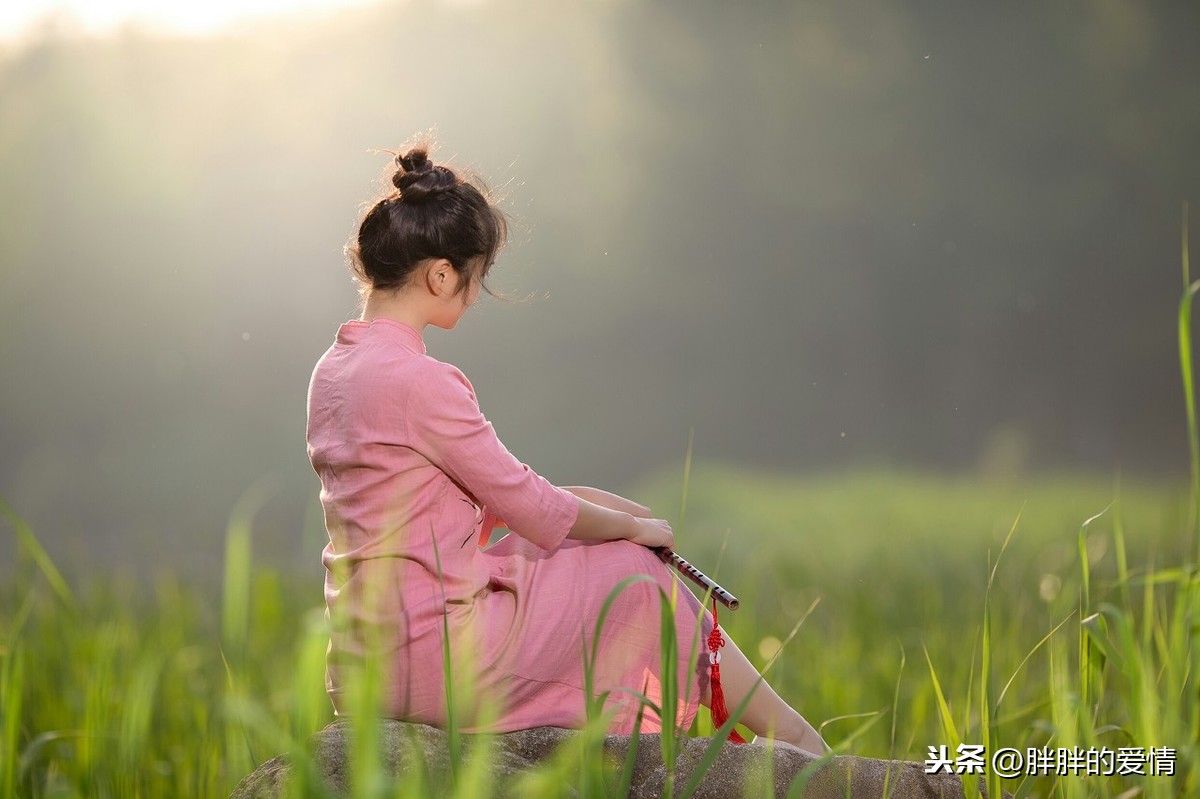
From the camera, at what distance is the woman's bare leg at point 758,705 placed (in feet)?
6.75

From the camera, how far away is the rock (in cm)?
168

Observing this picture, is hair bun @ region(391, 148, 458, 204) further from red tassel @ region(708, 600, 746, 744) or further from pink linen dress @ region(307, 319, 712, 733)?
red tassel @ region(708, 600, 746, 744)

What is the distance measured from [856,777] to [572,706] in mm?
496

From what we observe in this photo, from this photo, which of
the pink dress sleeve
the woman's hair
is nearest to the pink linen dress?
the pink dress sleeve

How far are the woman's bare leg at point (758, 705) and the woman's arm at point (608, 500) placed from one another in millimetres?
299

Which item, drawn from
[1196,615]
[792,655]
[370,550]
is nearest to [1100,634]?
[1196,615]

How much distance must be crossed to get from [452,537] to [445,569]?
56 millimetres

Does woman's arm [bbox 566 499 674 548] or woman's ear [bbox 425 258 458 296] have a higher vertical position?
woman's ear [bbox 425 258 458 296]

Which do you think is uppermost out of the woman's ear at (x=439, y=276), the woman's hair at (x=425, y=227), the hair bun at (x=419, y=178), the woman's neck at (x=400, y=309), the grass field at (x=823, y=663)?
the hair bun at (x=419, y=178)

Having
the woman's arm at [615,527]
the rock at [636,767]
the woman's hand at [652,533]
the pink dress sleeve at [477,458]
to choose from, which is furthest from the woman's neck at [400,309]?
the rock at [636,767]

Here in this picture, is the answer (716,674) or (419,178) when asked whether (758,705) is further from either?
(419,178)

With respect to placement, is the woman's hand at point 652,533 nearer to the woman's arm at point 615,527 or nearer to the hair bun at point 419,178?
the woman's arm at point 615,527

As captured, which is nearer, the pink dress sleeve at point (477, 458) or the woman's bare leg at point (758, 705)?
the pink dress sleeve at point (477, 458)

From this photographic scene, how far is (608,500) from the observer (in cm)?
220
